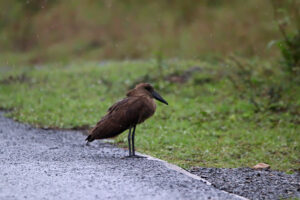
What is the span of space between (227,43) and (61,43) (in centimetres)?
818

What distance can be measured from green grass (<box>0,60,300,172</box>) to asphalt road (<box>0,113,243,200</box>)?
3.15 feet

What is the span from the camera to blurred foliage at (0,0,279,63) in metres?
15.9

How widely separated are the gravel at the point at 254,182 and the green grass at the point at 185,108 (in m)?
0.48

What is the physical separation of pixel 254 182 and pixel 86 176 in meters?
2.03

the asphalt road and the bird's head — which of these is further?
the bird's head

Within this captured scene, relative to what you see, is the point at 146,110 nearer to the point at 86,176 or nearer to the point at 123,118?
the point at 123,118

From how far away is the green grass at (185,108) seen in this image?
8.27 m

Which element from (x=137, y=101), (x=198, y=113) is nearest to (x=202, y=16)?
(x=198, y=113)

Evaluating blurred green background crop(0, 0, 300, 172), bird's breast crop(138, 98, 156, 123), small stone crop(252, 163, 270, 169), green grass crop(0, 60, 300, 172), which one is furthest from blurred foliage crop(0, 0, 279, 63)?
bird's breast crop(138, 98, 156, 123)

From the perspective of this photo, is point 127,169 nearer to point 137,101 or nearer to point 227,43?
point 137,101

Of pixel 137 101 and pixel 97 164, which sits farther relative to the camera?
pixel 137 101

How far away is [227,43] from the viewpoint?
15578 mm

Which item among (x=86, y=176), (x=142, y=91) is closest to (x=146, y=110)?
(x=142, y=91)

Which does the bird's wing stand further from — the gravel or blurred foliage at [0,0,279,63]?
blurred foliage at [0,0,279,63]
